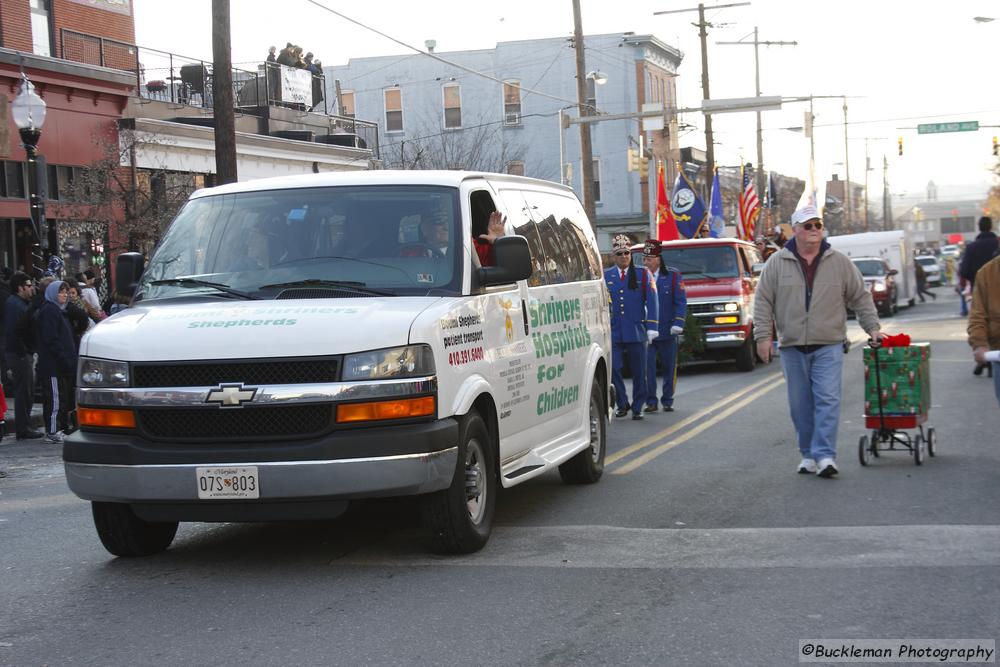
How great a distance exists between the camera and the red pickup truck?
21875mm

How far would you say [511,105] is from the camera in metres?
57.0

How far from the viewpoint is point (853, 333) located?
32.5 m

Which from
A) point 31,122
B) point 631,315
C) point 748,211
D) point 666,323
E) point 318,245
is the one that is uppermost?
point 31,122

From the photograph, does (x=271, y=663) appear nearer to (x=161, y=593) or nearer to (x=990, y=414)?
(x=161, y=593)

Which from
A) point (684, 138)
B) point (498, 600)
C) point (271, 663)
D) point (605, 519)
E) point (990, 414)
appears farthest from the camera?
point (684, 138)

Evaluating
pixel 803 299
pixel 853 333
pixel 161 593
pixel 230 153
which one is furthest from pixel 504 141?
pixel 161 593

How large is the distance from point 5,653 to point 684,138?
64.1 m

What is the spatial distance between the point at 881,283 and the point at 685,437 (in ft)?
95.6

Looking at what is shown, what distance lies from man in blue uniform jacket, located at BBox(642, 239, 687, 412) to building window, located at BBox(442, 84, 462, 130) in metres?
40.6

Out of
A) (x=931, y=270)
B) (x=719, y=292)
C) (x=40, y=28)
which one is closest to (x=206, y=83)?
(x=40, y=28)

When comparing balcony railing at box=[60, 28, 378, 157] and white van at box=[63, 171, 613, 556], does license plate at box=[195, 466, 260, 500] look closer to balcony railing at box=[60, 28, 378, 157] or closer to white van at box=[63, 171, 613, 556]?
white van at box=[63, 171, 613, 556]

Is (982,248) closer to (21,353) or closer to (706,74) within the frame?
(21,353)

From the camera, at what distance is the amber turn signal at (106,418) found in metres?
7.12

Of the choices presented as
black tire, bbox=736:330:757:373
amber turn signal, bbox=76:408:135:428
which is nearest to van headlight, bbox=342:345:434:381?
amber turn signal, bbox=76:408:135:428
